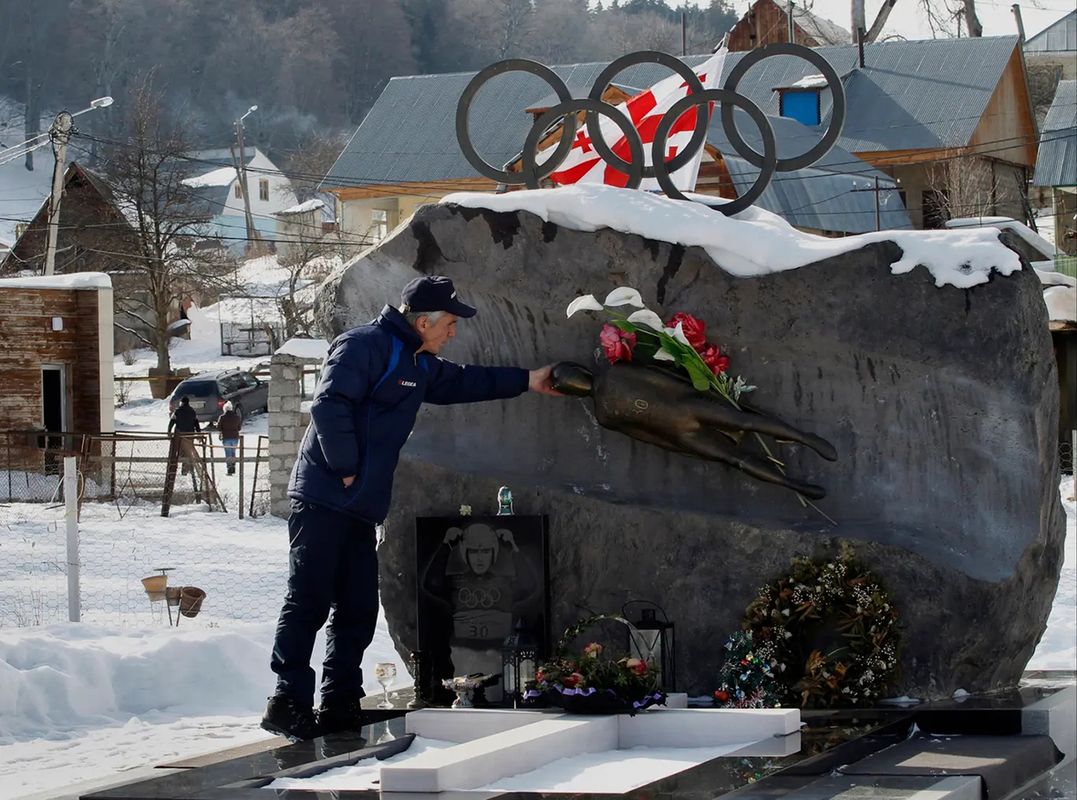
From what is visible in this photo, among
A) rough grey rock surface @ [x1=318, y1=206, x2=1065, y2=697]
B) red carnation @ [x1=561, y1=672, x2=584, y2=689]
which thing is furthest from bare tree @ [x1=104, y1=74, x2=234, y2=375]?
red carnation @ [x1=561, y1=672, x2=584, y2=689]


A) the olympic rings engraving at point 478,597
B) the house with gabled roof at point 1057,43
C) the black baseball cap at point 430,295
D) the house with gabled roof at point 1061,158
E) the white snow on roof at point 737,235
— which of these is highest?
the house with gabled roof at point 1057,43

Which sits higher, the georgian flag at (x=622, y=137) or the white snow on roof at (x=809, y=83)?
the white snow on roof at (x=809, y=83)

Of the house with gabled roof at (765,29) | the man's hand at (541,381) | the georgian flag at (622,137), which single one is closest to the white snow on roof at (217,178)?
the house with gabled roof at (765,29)

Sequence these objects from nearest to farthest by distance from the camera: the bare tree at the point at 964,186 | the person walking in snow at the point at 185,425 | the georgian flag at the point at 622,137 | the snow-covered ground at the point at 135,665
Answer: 1. the snow-covered ground at the point at 135,665
2. the georgian flag at the point at 622,137
3. the person walking in snow at the point at 185,425
4. the bare tree at the point at 964,186

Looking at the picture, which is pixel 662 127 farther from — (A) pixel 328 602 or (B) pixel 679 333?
(A) pixel 328 602

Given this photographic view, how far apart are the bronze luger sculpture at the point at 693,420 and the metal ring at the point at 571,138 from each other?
1.47 meters

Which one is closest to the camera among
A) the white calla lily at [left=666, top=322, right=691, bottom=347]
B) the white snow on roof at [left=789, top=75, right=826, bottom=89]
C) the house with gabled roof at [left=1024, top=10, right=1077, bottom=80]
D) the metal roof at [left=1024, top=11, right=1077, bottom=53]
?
the white calla lily at [left=666, top=322, right=691, bottom=347]

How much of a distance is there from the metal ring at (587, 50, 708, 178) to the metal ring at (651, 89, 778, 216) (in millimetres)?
127

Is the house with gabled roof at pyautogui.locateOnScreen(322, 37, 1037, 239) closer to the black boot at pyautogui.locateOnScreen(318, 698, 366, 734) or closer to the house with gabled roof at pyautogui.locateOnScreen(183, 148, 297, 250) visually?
the black boot at pyautogui.locateOnScreen(318, 698, 366, 734)

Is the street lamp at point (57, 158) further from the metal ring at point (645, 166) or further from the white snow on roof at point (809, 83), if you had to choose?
the metal ring at point (645, 166)

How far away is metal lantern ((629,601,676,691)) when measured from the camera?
798 centimetres

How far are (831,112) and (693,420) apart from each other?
6.51 ft

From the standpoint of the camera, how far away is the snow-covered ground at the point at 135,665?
848 cm

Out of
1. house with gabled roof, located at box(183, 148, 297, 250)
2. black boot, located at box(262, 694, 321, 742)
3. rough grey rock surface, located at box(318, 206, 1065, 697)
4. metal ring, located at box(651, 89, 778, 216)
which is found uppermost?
house with gabled roof, located at box(183, 148, 297, 250)
